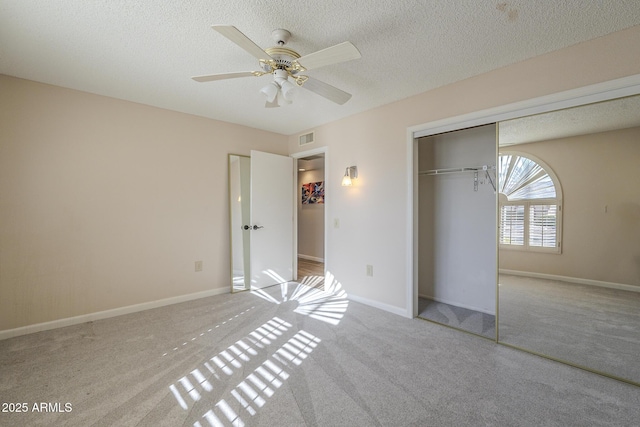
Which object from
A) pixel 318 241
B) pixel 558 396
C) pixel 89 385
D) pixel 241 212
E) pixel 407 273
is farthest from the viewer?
pixel 318 241

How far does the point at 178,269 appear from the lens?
11.4 feet

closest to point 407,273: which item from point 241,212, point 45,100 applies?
point 241,212

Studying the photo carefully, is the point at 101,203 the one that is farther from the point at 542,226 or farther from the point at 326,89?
the point at 542,226

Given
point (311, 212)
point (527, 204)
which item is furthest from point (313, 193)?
point (527, 204)

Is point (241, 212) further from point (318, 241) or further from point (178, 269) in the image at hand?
point (318, 241)

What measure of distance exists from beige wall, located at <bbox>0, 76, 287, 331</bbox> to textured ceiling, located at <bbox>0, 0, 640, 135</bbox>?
0.42 meters

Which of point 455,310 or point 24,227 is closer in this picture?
point 24,227

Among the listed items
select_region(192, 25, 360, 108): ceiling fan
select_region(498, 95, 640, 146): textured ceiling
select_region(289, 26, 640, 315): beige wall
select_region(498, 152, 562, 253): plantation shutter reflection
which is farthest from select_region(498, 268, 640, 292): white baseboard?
Answer: select_region(192, 25, 360, 108): ceiling fan

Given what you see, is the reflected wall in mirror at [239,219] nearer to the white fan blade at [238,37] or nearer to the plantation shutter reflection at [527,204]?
the white fan blade at [238,37]

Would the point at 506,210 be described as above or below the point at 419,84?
A: below

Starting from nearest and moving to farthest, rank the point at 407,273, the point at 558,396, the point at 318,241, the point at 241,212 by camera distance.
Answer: the point at 558,396 < the point at 407,273 < the point at 241,212 < the point at 318,241

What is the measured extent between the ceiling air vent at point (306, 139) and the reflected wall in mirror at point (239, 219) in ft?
2.85

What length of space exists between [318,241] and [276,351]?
13.6 ft

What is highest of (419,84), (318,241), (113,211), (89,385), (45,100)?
(419,84)
